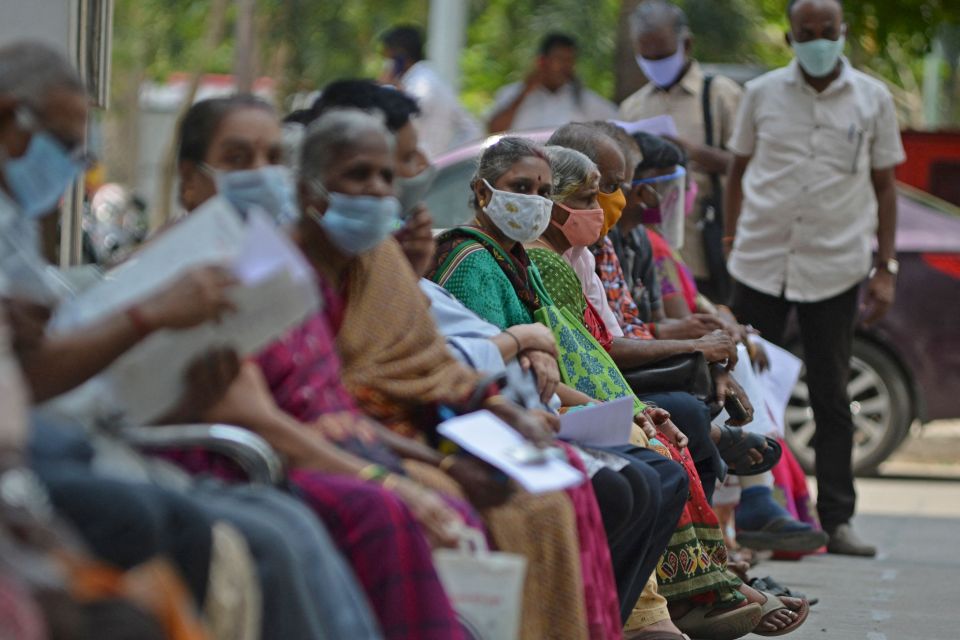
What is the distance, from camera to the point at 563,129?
268 inches

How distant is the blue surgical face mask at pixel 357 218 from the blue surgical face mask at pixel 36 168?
0.84m

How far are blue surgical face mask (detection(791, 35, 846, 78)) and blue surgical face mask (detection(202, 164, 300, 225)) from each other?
4.60 metres

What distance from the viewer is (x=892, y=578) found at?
786cm

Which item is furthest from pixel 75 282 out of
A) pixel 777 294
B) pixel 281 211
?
pixel 777 294

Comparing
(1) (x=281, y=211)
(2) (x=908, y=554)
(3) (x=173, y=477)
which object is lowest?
(2) (x=908, y=554)

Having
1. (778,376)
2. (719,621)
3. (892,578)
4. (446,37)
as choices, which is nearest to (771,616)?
(719,621)

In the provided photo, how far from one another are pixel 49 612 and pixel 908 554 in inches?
254

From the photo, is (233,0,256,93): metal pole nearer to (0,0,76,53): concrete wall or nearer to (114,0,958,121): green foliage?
(114,0,958,121): green foliage

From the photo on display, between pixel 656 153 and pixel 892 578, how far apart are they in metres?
1.96

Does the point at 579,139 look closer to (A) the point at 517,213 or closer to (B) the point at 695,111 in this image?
(A) the point at 517,213

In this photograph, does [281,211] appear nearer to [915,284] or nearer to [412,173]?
[412,173]

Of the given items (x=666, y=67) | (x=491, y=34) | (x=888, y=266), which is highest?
(x=666, y=67)

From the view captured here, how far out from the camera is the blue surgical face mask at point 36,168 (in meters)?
3.67

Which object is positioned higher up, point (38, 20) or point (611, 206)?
point (38, 20)
